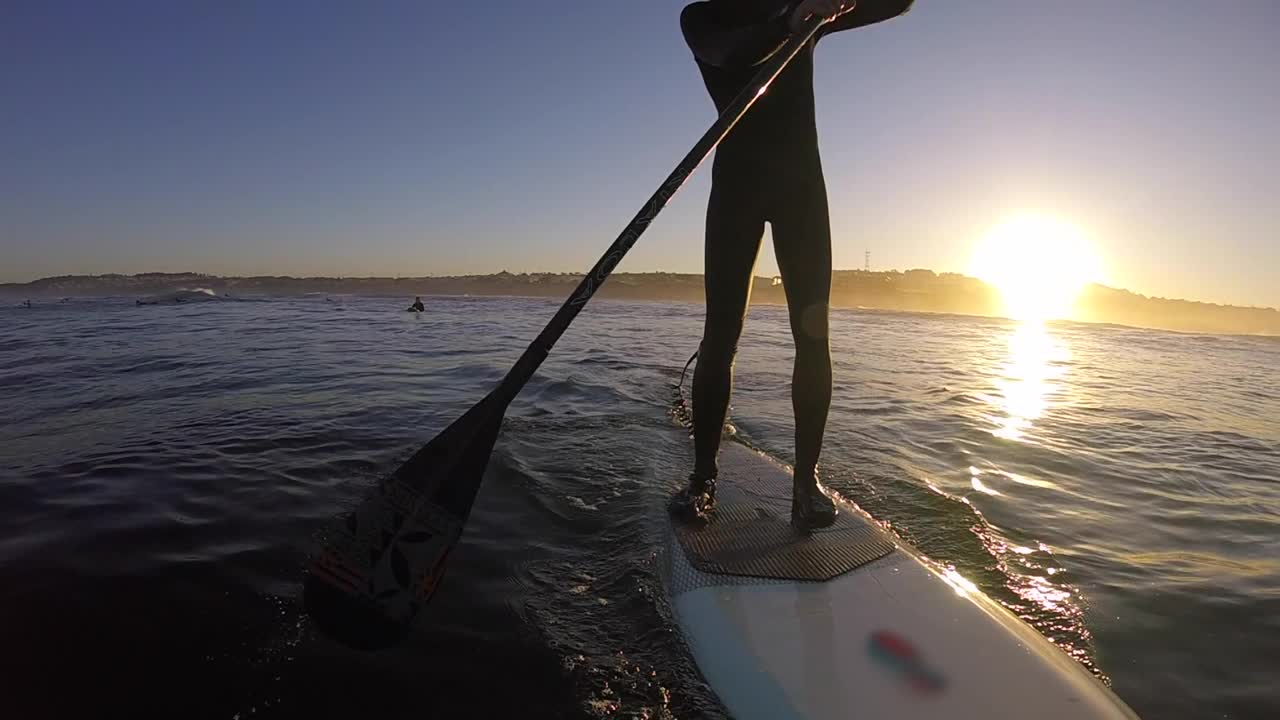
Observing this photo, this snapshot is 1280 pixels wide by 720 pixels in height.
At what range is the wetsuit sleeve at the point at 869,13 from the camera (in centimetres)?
264

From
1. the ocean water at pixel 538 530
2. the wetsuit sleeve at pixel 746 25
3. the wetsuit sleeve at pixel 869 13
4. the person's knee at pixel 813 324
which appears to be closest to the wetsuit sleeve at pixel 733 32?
the wetsuit sleeve at pixel 746 25

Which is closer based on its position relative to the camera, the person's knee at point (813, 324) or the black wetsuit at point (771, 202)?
the black wetsuit at point (771, 202)

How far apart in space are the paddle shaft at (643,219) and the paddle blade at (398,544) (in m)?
0.18

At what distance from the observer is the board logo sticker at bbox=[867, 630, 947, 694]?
170cm

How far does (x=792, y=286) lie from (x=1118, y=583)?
1880mm

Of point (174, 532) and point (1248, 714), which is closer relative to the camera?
point (1248, 714)

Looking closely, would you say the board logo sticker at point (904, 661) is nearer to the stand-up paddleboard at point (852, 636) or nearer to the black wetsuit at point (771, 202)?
the stand-up paddleboard at point (852, 636)

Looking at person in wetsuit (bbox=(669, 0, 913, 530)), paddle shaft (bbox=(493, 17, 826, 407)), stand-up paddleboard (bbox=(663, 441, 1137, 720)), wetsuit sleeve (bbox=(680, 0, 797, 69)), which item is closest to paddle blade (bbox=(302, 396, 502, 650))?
paddle shaft (bbox=(493, 17, 826, 407))

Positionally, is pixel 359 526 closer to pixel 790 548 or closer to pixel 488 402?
pixel 488 402

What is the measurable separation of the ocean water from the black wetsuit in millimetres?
917

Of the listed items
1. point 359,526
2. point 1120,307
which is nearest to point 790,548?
point 359,526

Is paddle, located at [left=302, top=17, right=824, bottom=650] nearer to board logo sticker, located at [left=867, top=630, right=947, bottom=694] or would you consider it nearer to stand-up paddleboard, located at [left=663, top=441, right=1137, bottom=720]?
stand-up paddleboard, located at [left=663, top=441, right=1137, bottom=720]

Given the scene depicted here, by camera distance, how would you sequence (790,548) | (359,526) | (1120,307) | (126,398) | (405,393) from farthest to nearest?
(1120,307) → (405,393) → (126,398) → (790,548) → (359,526)

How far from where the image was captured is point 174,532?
109 inches
